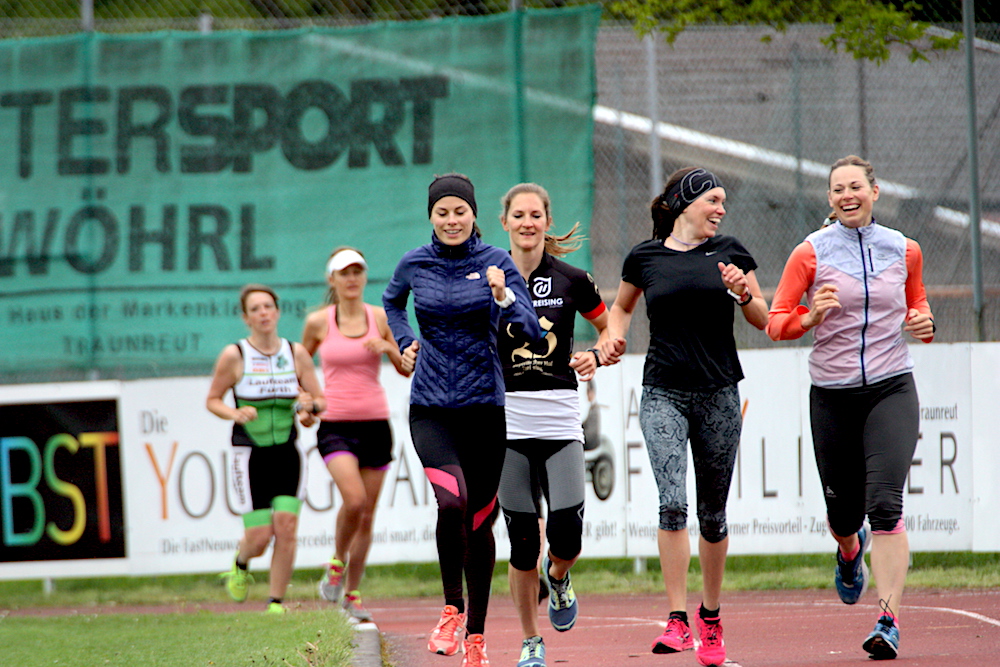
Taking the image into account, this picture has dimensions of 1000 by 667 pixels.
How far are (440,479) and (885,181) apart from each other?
6566 millimetres

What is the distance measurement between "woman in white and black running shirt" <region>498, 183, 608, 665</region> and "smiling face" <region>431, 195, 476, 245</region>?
48 centimetres

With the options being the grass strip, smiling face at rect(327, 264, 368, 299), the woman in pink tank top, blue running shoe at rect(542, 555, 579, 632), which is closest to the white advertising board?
the woman in pink tank top

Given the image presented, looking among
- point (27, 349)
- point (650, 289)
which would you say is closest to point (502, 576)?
point (27, 349)

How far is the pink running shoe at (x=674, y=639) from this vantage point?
560 cm

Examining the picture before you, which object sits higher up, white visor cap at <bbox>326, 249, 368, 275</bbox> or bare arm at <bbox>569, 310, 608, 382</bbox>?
white visor cap at <bbox>326, 249, 368, 275</bbox>

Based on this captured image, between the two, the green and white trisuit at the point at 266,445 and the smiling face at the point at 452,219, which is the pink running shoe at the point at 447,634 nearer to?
the smiling face at the point at 452,219

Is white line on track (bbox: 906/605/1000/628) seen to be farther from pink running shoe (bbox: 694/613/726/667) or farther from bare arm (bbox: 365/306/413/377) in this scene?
bare arm (bbox: 365/306/413/377)

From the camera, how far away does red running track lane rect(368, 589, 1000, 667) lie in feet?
19.9

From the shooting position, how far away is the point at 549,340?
5.97 meters

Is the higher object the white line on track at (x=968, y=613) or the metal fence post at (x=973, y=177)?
the metal fence post at (x=973, y=177)

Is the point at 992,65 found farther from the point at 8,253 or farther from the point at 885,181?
the point at 8,253

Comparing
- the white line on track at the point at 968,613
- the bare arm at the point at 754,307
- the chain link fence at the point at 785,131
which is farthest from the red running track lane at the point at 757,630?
the chain link fence at the point at 785,131

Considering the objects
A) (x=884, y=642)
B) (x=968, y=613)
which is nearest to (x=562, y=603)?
(x=884, y=642)

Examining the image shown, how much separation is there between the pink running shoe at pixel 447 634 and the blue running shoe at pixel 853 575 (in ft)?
7.20
